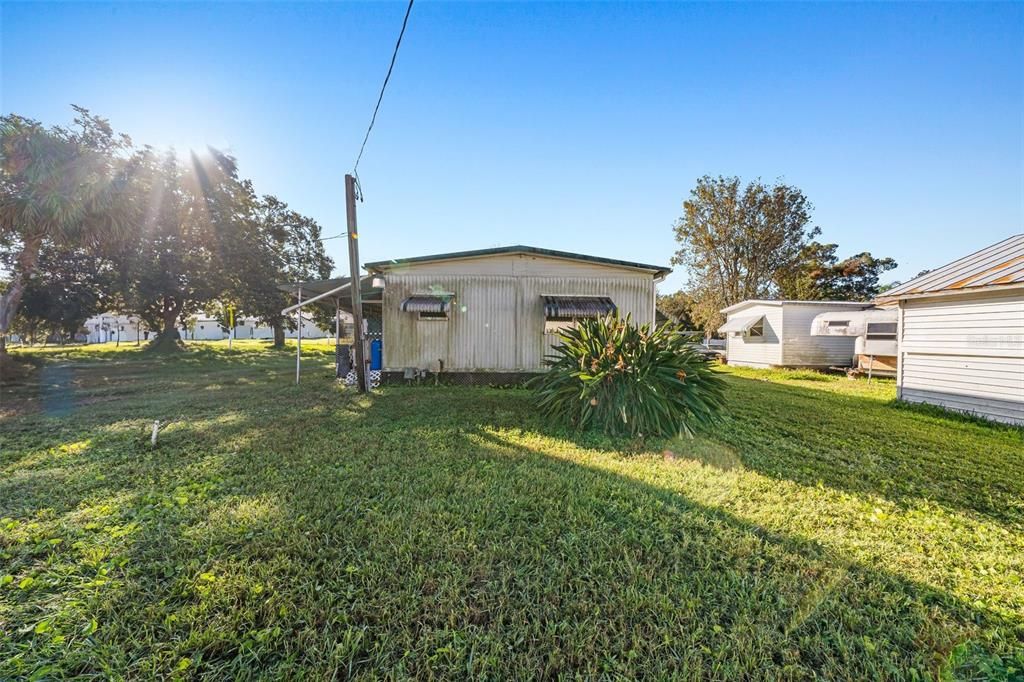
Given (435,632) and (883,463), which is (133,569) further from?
(883,463)

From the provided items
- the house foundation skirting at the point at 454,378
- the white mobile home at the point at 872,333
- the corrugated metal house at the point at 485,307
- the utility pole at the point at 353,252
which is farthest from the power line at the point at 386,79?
the white mobile home at the point at 872,333

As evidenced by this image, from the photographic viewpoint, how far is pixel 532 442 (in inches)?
184

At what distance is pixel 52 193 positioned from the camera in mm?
9633

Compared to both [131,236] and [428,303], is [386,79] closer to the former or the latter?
[428,303]

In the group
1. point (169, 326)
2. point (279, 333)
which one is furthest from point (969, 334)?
point (279, 333)

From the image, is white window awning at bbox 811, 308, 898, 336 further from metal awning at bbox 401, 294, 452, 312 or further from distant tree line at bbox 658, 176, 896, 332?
metal awning at bbox 401, 294, 452, 312

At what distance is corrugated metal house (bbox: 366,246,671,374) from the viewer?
8773mm

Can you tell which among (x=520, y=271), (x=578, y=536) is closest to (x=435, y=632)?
(x=578, y=536)

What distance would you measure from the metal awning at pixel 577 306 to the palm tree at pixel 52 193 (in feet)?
41.6

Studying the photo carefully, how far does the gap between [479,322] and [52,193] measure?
11.7 metres

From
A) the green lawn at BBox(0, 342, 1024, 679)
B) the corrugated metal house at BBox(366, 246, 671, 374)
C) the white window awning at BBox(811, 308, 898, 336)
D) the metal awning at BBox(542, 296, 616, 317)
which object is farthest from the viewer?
the white window awning at BBox(811, 308, 898, 336)

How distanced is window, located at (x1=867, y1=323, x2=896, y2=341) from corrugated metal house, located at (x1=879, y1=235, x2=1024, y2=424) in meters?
4.97

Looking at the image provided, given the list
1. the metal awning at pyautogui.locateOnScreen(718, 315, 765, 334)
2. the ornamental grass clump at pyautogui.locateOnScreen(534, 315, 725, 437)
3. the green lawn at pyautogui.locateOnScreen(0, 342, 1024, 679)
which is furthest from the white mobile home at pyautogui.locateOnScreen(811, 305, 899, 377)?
the ornamental grass clump at pyautogui.locateOnScreen(534, 315, 725, 437)

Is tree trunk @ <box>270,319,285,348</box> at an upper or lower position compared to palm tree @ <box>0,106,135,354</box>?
lower
